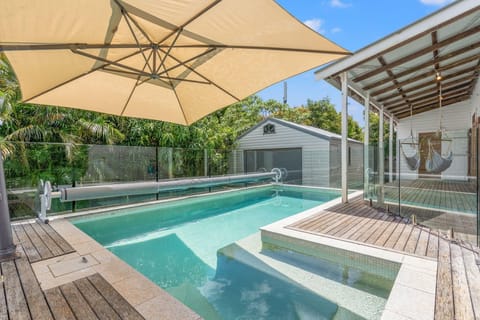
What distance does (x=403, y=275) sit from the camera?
2748mm

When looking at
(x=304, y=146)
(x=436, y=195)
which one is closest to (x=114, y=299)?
(x=436, y=195)

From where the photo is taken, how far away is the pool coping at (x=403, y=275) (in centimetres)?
219

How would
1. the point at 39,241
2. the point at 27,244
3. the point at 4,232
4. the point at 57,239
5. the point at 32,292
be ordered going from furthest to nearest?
the point at 57,239 → the point at 39,241 → the point at 27,244 → the point at 4,232 → the point at 32,292

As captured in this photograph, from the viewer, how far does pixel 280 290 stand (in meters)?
3.07

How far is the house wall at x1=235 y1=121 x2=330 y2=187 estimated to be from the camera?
10812mm

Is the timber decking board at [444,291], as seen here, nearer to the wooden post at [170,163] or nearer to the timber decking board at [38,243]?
the timber decking board at [38,243]

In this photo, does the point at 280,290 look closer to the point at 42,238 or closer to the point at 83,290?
the point at 83,290

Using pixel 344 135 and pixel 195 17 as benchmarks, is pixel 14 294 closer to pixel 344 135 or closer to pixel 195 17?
pixel 195 17

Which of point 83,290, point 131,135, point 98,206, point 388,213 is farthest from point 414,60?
point 131,135

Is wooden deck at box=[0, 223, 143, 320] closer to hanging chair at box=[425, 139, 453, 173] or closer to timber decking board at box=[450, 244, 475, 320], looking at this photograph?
timber decking board at box=[450, 244, 475, 320]

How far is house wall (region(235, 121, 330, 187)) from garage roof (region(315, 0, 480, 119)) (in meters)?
3.23

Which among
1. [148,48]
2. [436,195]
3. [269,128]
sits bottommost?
[436,195]

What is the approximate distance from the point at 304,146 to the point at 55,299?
34.3 feet

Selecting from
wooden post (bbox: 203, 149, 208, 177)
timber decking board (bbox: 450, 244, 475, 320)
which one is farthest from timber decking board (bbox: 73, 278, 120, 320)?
wooden post (bbox: 203, 149, 208, 177)
